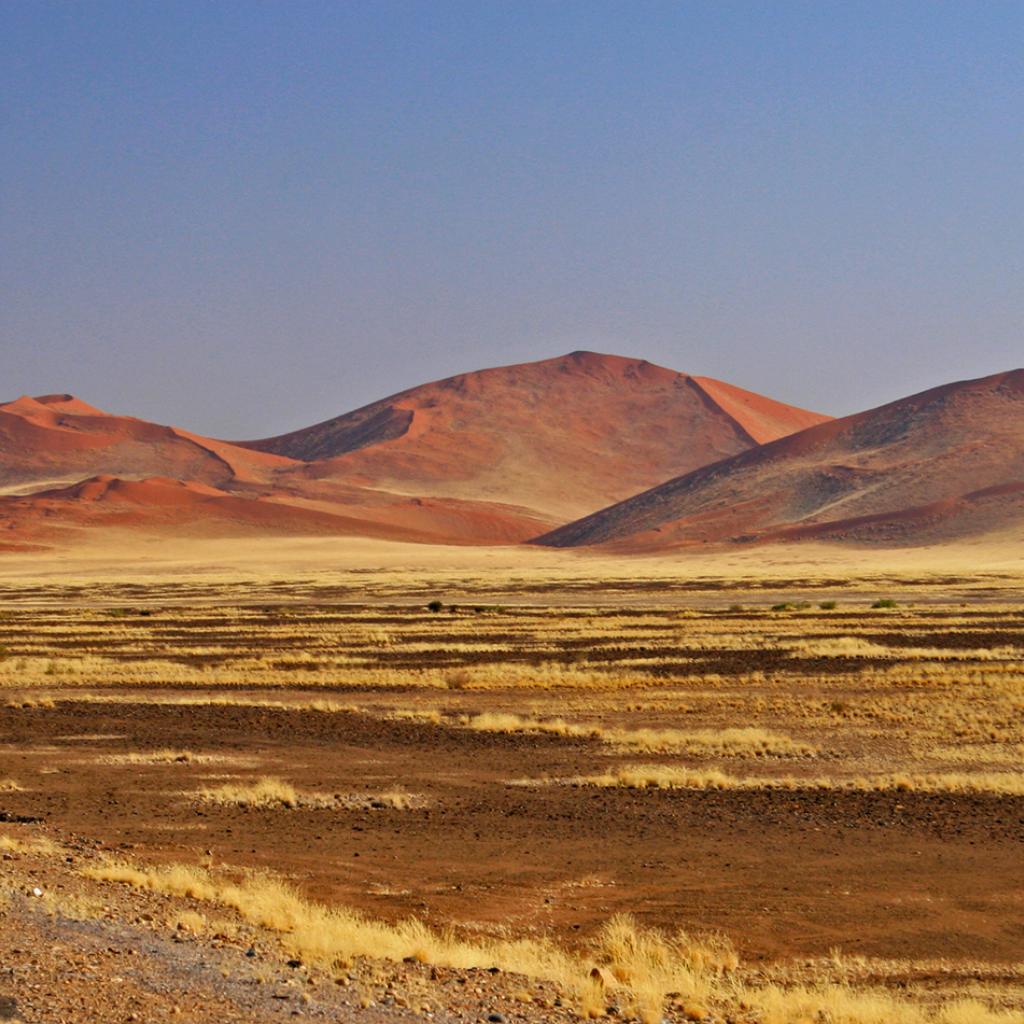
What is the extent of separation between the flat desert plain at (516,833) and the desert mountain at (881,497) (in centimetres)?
11177

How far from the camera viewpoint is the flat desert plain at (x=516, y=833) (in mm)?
9406

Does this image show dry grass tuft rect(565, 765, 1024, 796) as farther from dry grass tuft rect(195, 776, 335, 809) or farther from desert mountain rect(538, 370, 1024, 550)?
desert mountain rect(538, 370, 1024, 550)

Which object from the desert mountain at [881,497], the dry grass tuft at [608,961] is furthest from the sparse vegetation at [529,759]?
the desert mountain at [881,497]

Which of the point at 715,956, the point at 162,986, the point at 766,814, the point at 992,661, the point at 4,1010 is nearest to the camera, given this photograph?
the point at 4,1010

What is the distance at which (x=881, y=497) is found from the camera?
568 ft

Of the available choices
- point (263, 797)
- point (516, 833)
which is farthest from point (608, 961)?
point (263, 797)

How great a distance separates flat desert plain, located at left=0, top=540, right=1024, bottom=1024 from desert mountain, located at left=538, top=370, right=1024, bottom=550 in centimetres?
11177

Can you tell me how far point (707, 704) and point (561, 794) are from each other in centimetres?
1052

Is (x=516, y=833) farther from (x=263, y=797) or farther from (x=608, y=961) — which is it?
(x=608, y=961)

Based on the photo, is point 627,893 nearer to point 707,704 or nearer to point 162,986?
point 162,986

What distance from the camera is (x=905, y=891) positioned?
44.1 ft

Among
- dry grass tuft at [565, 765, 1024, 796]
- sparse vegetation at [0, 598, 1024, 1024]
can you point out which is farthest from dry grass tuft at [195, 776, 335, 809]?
dry grass tuft at [565, 765, 1024, 796]

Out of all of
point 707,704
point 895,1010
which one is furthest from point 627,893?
point 707,704

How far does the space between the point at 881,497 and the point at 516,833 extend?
16267 cm
